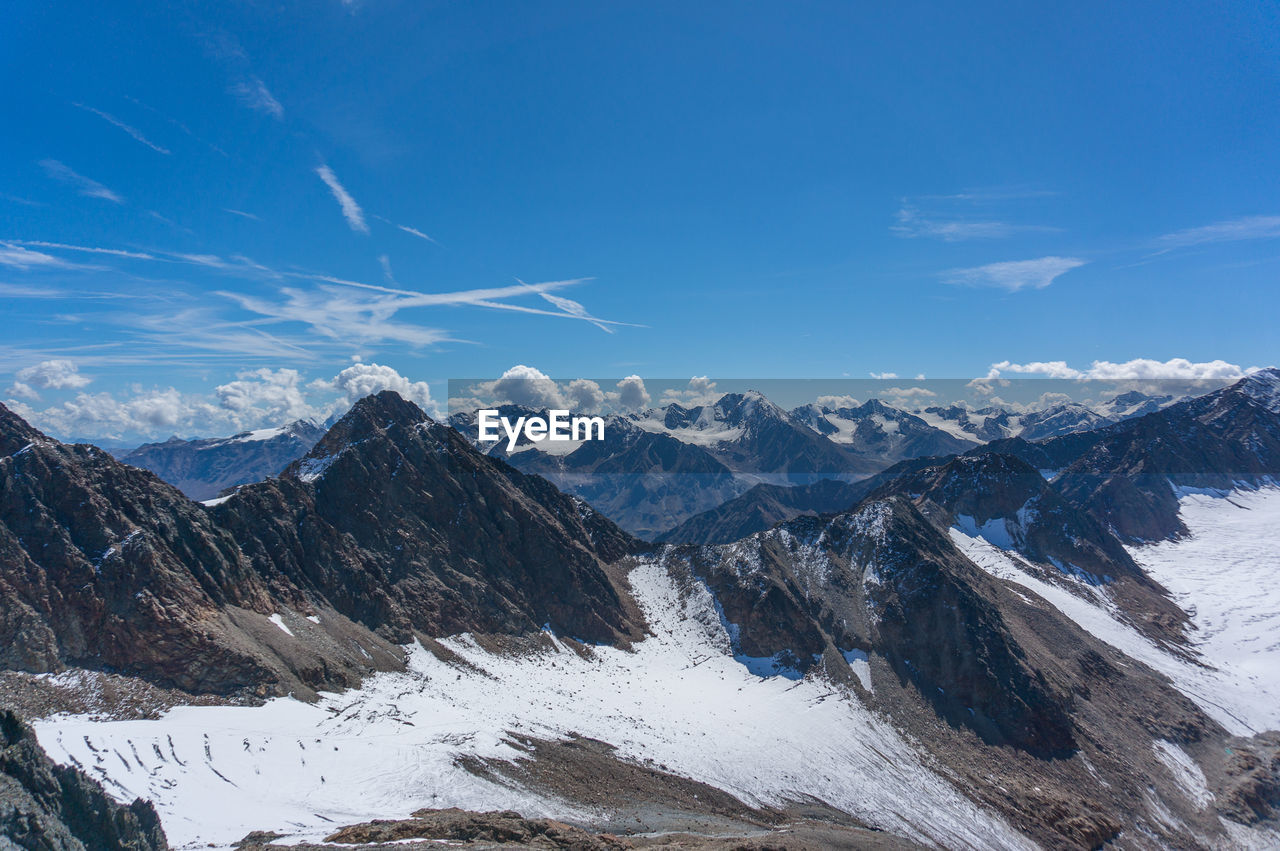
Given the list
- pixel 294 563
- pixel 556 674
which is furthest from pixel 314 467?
pixel 556 674

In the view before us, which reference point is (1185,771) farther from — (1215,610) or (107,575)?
(107,575)

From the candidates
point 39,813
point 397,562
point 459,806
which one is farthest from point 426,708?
point 39,813

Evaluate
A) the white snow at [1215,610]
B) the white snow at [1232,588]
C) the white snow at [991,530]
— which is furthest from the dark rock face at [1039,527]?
the white snow at [1232,588]

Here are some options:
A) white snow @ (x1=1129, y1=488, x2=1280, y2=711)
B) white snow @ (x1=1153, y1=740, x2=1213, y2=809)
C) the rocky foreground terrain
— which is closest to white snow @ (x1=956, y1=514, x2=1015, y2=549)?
the rocky foreground terrain

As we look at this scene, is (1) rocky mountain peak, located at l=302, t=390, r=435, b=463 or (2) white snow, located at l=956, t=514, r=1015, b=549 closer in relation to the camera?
(1) rocky mountain peak, located at l=302, t=390, r=435, b=463

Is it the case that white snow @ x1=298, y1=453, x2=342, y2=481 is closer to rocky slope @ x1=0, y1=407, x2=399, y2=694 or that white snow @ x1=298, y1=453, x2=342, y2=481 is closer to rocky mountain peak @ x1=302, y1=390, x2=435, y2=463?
rocky mountain peak @ x1=302, y1=390, x2=435, y2=463
